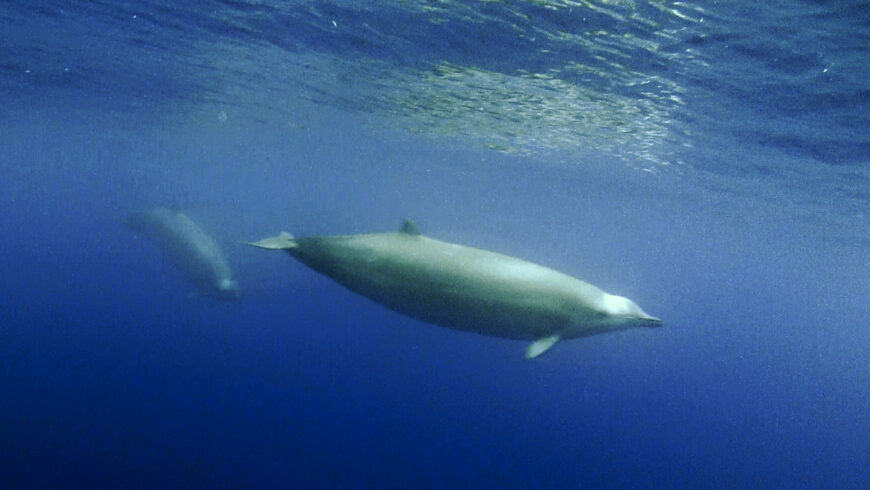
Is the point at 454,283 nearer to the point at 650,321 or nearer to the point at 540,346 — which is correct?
the point at 540,346

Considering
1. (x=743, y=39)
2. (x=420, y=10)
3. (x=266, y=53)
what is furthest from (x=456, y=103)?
(x=743, y=39)

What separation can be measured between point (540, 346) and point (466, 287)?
1481 millimetres

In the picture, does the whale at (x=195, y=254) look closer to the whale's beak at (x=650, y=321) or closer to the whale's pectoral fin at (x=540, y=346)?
the whale's pectoral fin at (x=540, y=346)

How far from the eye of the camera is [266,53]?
1844 centimetres

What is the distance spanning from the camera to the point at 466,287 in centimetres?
863

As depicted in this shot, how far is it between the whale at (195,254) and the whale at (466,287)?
10629 millimetres

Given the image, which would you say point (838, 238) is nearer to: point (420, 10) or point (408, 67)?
point (408, 67)

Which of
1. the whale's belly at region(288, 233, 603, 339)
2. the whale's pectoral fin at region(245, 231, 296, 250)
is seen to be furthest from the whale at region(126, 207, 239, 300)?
the whale's belly at region(288, 233, 603, 339)

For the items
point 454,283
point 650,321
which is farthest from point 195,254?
point 650,321

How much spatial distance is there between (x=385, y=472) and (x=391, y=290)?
27.3 feet

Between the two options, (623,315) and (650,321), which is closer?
(650,321)

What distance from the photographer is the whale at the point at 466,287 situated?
28.5 feet

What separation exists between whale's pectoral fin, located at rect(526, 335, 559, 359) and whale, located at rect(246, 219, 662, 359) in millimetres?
15

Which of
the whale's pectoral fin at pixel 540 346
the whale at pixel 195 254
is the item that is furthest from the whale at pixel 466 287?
the whale at pixel 195 254
